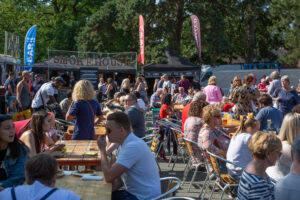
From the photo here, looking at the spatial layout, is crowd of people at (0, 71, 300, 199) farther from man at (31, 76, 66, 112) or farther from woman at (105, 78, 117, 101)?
woman at (105, 78, 117, 101)

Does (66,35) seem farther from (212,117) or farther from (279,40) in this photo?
(212,117)

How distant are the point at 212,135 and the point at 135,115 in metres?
A: 1.47

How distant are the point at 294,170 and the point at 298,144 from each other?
0.18 meters

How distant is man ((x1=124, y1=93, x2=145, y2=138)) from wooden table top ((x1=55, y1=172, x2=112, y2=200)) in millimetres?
2657

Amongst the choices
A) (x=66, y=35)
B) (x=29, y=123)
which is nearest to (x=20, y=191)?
(x=29, y=123)

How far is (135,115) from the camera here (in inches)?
244

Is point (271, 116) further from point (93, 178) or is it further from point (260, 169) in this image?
point (93, 178)

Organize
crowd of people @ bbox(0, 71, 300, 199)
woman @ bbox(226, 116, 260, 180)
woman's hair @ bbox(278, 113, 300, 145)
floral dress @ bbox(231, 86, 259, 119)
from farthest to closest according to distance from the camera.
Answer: floral dress @ bbox(231, 86, 259, 119) < woman @ bbox(226, 116, 260, 180) < woman's hair @ bbox(278, 113, 300, 145) < crowd of people @ bbox(0, 71, 300, 199)

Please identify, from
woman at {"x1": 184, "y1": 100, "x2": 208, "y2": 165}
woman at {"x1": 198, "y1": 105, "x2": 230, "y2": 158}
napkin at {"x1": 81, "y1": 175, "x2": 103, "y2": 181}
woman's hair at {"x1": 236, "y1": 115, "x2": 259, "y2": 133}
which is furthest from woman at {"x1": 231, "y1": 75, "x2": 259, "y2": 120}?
napkin at {"x1": 81, "y1": 175, "x2": 103, "y2": 181}

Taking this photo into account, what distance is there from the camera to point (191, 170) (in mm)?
7152

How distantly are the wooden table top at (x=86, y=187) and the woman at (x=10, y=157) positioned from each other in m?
0.35

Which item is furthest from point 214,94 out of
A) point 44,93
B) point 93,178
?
point 93,178

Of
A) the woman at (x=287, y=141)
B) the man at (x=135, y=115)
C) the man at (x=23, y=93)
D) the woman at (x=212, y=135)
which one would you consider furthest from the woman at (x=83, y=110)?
the man at (x=23, y=93)

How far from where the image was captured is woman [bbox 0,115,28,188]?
11.0ft
